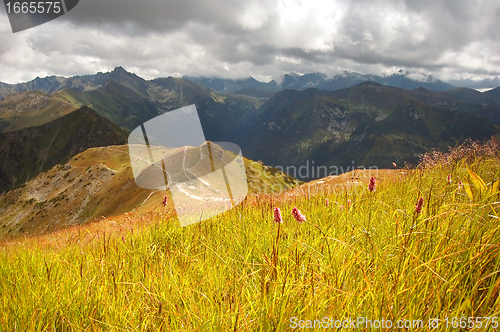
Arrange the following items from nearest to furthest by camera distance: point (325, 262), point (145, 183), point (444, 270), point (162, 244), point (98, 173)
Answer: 1. point (444, 270)
2. point (325, 262)
3. point (162, 244)
4. point (145, 183)
5. point (98, 173)

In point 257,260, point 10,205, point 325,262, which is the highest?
point 325,262

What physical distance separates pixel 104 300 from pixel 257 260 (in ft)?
5.49

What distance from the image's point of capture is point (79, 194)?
319ft

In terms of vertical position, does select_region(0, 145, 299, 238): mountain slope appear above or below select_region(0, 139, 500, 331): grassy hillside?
below

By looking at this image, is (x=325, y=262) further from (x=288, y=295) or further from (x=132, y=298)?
(x=132, y=298)

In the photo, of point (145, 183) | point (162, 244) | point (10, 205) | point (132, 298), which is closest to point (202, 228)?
point (162, 244)

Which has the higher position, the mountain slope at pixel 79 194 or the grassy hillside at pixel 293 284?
the grassy hillside at pixel 293 284

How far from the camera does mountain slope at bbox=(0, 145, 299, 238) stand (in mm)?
77844

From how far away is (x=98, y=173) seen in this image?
345 feet

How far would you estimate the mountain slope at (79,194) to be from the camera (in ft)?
255

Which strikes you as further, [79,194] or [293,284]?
[79,194]

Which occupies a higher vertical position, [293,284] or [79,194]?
[293,284]

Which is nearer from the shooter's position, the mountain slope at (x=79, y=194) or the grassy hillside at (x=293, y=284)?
the grassy hillside at (x=293, y=284)

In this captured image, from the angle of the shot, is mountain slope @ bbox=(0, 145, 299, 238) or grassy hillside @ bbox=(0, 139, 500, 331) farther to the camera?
mountain slope @ bbox=(0, 145, 299, 238)
